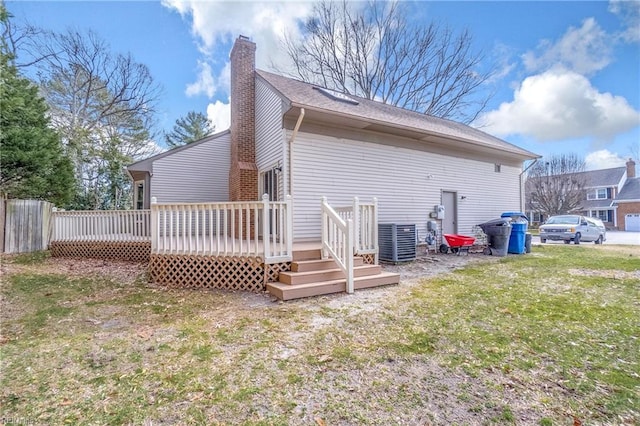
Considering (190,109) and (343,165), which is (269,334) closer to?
(343,165)

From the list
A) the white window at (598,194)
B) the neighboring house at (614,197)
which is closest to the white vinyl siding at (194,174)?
the neighboring house at (614,197)

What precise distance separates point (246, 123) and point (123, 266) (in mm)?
5386

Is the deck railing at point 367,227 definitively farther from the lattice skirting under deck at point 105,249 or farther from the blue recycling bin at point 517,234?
the blue recycling bin at point 517,234

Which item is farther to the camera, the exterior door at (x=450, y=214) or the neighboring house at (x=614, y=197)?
the neighboring house at (x=614, y=197)

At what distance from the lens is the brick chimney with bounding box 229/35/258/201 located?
30.6 feet

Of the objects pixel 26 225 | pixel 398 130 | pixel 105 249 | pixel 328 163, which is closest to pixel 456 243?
pixel 398 130

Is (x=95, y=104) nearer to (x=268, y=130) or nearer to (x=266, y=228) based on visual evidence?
(x=268, y=130)

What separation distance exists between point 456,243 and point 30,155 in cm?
1417

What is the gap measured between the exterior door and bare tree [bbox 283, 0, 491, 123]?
11.2m

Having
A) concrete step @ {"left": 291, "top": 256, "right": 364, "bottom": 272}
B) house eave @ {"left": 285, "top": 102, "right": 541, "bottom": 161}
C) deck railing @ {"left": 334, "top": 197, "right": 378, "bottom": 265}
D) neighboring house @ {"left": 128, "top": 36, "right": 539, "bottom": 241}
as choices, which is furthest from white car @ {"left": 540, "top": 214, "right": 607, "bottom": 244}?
concrete step @ {"left": 291, "top": 256, "right": 364, "bottom": 272}

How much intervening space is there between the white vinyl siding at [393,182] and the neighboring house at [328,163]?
3 cm

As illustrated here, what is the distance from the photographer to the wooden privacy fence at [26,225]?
8.91m

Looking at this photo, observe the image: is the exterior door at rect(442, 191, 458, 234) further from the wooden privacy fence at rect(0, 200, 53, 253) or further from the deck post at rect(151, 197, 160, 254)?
the wooden privacy fence at rect(0, 200, 53, 253)

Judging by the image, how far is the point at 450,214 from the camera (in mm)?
10883
